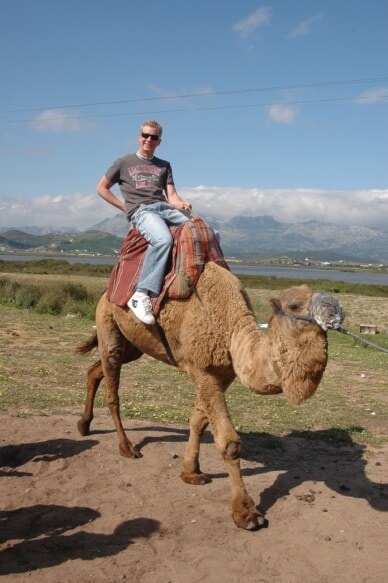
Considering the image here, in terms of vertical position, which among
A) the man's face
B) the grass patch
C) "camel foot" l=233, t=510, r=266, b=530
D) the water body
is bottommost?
the water body

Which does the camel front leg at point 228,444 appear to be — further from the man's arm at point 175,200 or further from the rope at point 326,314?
the man's arm at point 175,200

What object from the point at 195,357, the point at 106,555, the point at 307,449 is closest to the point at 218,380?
the point at 195,357

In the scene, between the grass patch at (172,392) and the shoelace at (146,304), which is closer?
the shoelace at (146,304)

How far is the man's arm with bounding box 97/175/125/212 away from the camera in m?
6.23

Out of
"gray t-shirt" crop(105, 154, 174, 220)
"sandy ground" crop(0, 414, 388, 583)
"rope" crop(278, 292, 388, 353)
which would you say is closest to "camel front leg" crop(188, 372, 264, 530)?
"sandy ground" crop(0, 414, 388, 583)

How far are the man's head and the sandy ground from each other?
134 inches

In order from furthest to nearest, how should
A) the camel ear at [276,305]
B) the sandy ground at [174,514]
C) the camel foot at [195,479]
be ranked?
the camel foot at [195,479] → the camel ear at [276,305] → the sandy ground at [174,514]

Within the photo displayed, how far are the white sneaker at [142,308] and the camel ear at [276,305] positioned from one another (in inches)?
56.3

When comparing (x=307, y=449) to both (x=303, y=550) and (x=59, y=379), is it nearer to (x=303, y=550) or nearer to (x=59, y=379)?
(x=303, y=550)

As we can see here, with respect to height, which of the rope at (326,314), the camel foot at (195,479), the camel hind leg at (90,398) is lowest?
the camel foot at (195,479)

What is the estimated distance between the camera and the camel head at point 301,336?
12.8ft

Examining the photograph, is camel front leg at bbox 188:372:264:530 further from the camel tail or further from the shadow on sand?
the camel tail

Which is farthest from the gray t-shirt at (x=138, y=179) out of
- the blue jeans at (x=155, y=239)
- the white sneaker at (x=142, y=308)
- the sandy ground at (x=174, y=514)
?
the sandy ground at (x=174, y=514)

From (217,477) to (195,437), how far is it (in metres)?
0.49
